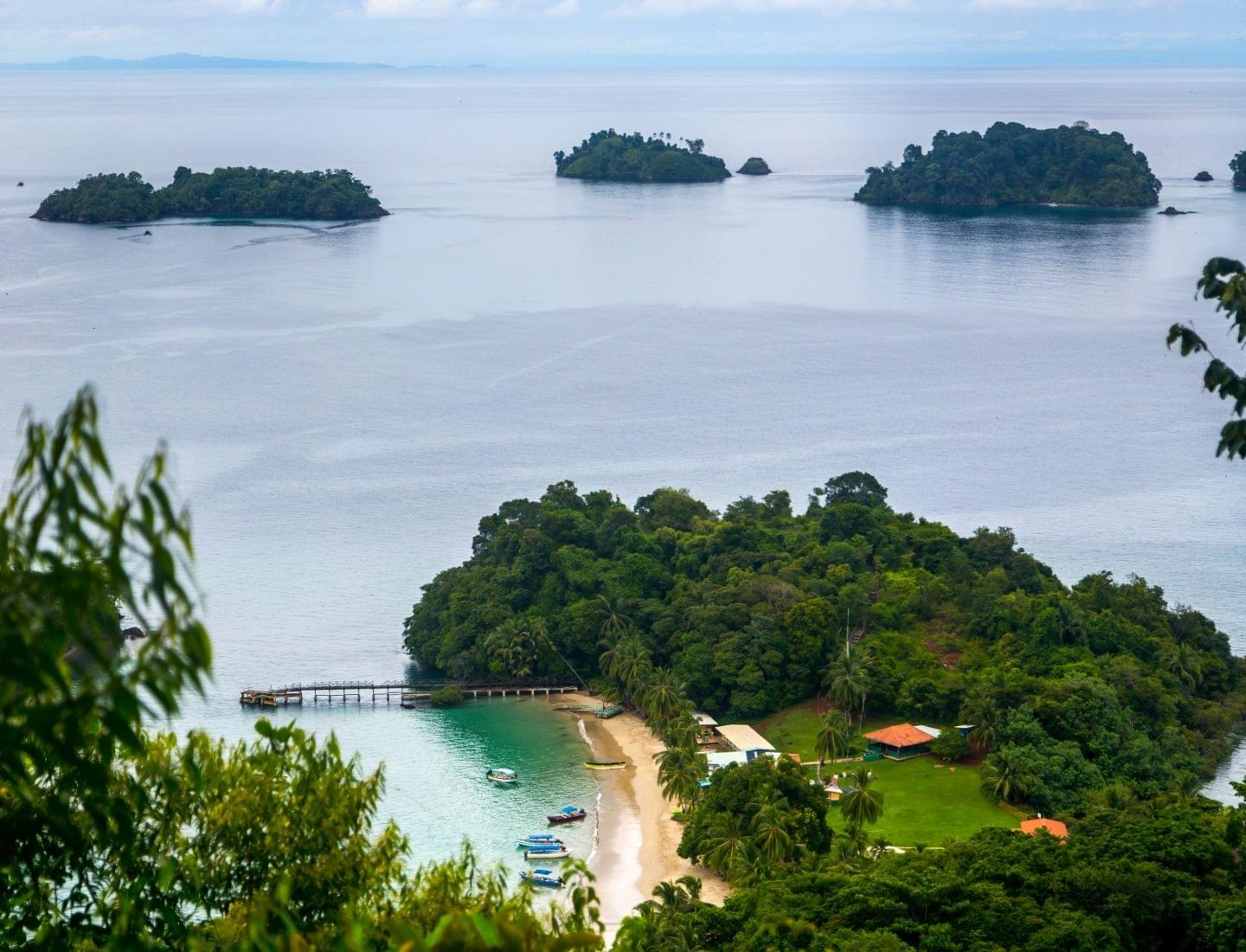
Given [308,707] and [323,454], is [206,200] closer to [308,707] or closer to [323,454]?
[323,454]

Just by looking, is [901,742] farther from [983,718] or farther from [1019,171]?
[1019,171]

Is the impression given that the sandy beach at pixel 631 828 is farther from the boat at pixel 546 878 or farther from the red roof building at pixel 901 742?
the red roof building at pixel 901 742

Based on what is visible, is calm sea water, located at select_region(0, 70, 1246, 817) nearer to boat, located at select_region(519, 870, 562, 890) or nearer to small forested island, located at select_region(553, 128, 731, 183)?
boat, located at select_region(519, 870, 562, 890)

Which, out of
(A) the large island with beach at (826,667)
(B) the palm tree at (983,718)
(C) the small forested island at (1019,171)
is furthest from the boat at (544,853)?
(C) the small forested island at (1019,171)

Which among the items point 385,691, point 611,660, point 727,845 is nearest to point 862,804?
point 727,845

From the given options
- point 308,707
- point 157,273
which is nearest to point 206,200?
point 157,273
